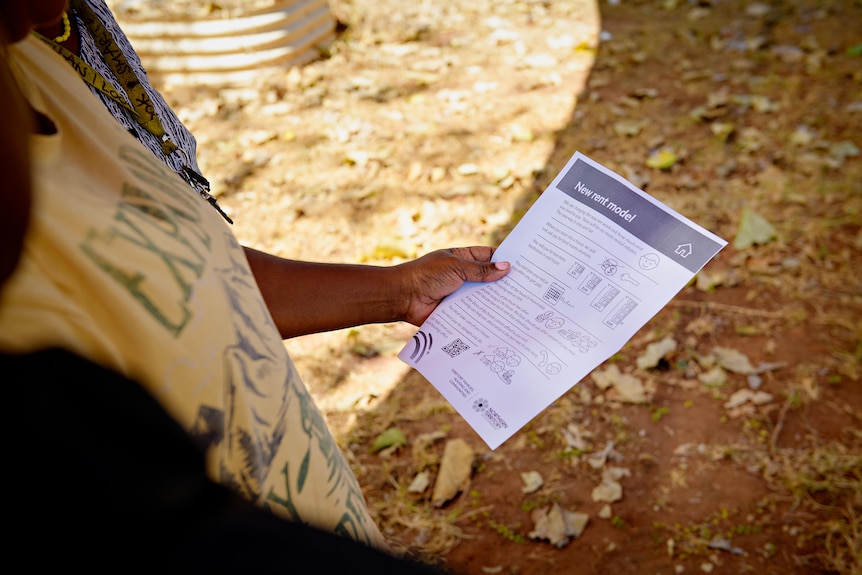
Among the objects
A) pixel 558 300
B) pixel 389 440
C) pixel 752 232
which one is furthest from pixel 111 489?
pixel 752 232

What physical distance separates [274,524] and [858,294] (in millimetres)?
2599

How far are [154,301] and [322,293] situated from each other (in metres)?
0.65

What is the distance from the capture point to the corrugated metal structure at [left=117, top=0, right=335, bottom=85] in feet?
12.3

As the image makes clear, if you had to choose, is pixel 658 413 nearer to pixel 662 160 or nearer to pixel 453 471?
pixel 453 471

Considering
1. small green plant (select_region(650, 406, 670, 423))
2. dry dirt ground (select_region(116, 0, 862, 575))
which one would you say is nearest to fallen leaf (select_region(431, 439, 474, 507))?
dry dirt ground (select_region(116, 0, 862, 575))

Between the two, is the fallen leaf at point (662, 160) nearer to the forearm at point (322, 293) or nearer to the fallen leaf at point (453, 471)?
the fallen leaf at point (453, 471)

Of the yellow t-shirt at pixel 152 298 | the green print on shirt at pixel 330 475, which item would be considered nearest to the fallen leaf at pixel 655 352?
the green print on shirt at pixel 330 475

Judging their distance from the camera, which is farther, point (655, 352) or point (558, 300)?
point (655, 352)

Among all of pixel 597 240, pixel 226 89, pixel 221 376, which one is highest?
pixel 221 376

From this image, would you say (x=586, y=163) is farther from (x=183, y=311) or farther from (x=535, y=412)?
(x=183, y=311)

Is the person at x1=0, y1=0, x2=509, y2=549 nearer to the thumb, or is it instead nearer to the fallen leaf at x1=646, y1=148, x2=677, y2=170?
the thumb

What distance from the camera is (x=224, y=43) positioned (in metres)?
3.80

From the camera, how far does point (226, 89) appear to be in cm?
389

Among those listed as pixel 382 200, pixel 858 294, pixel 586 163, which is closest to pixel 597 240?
pixel 586 163
